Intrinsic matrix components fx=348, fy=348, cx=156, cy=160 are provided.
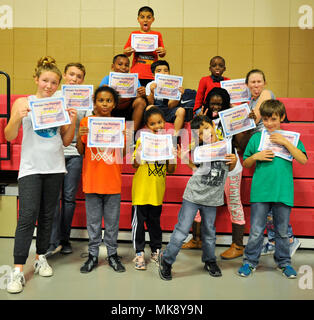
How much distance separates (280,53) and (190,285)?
16.4 feet

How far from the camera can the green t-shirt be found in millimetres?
2654

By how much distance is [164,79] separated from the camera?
11.8 ft

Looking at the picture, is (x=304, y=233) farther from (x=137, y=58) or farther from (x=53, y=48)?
(x=53, y=48)

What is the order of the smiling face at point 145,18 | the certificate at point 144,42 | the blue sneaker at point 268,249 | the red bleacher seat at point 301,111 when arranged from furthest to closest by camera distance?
the red bleacher seat at point 301,111 → the smiling face at point 145,18 → the certificate at point 144,42 → the blue sneaker at point 268,249

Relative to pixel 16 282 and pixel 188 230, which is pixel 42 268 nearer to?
pixel 16 282

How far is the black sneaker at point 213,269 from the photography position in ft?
8.86

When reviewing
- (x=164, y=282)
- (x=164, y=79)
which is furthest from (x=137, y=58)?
(x=164, y=282)

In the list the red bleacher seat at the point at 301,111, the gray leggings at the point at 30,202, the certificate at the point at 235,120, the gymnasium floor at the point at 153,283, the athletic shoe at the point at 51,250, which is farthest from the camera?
the red bleacher seat at the point at 301,111

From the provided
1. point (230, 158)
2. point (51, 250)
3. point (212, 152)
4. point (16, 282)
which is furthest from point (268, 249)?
point (16, 282)

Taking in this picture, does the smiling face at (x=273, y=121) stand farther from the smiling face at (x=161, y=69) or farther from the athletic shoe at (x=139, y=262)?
the smiling face at (x=161, y=69)

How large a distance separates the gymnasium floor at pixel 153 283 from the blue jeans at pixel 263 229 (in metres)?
0.14

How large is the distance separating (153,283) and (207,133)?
3.90 ft

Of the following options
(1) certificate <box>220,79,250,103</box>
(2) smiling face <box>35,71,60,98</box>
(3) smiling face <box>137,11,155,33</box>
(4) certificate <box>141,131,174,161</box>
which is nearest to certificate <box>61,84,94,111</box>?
(2) smiling face <box>35,71,60,98</box>

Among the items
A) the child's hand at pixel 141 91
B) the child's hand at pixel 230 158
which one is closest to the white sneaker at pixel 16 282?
the child's hand at pixel 230 158
